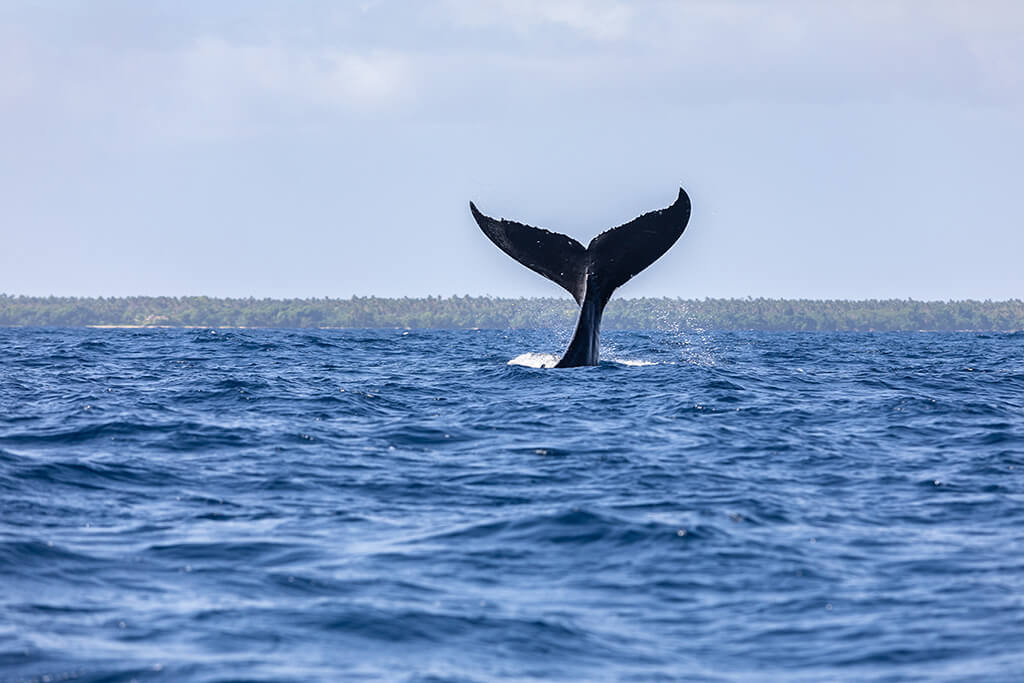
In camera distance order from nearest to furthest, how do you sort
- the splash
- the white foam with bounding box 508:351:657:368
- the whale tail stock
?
the whale tail stock < the white foam with bounding box 508:351:657:368 < the splash

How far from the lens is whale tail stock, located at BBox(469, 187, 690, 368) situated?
56.1 feet

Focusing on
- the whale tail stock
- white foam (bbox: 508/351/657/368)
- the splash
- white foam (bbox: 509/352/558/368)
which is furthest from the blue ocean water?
the splash

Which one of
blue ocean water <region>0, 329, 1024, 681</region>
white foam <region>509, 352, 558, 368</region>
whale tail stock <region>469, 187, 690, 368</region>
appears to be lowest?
blue ocean water <region>0, 329, 1024, 681</region>

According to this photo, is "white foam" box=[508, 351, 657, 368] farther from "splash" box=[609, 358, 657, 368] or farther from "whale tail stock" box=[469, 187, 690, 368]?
"whale tail stock" box=[469, 187, 690, 368]

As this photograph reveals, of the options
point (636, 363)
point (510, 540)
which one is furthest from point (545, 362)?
point (510, 540)

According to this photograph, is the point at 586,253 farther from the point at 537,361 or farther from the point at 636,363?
the point at 636,363

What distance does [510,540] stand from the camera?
8.64m

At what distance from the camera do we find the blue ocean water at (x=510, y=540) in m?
6.34

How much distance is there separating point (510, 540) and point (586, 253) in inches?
386

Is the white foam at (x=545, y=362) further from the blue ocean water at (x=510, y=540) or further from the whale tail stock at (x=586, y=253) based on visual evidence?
the blue ocean water at (x=510, y=540)

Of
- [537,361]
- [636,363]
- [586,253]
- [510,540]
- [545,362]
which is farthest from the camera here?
[636,363]

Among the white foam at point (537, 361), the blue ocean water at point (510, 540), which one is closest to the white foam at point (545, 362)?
the white foam at point (537, 361)

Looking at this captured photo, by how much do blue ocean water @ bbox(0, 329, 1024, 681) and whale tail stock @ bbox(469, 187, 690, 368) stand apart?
1720 millimetres

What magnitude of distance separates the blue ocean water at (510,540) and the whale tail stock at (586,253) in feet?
5.64
